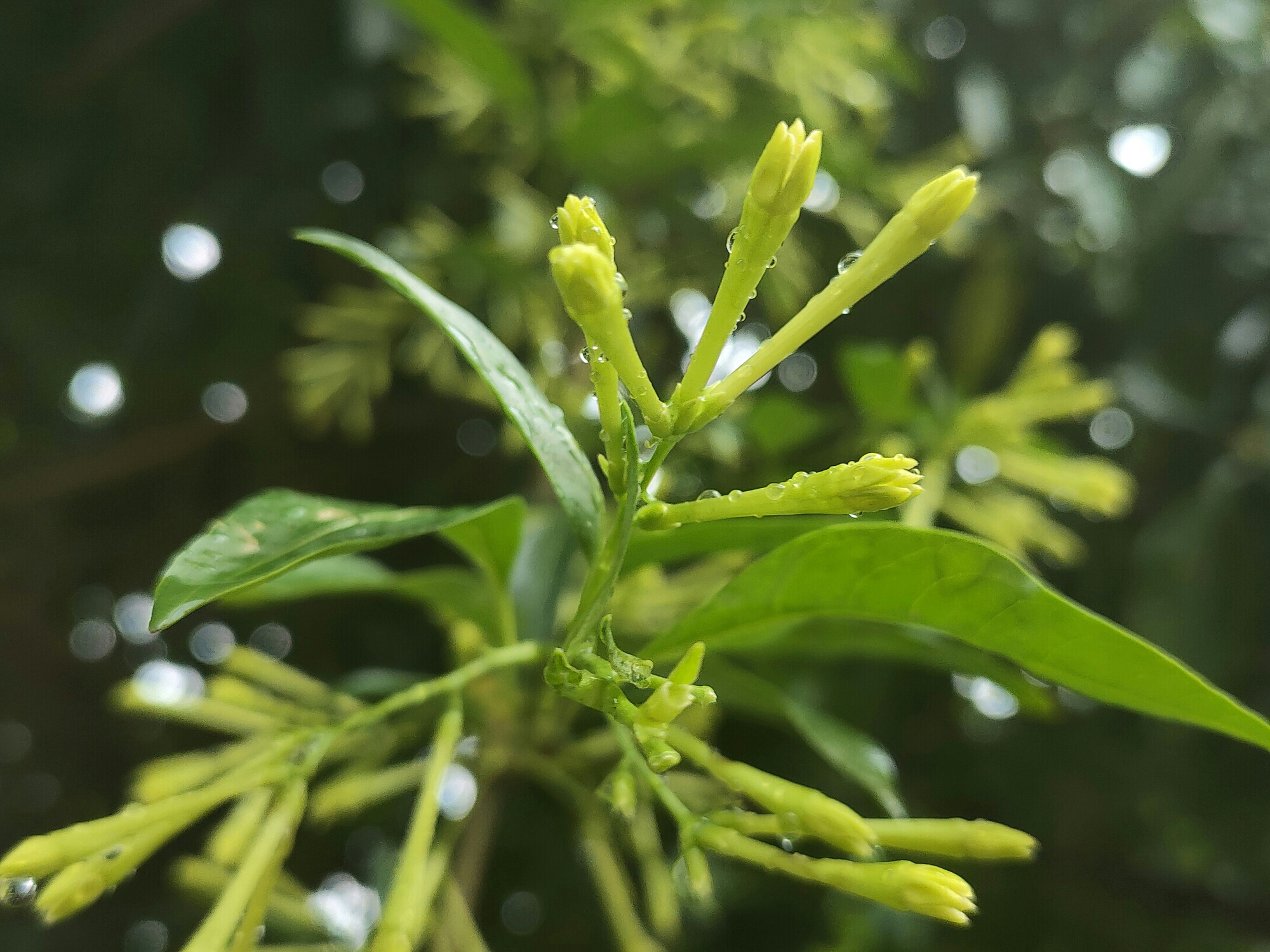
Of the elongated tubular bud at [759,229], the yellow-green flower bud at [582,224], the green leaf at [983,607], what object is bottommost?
the green leaf at [983,607]

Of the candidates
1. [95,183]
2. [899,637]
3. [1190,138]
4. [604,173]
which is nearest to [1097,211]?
[1190,138]

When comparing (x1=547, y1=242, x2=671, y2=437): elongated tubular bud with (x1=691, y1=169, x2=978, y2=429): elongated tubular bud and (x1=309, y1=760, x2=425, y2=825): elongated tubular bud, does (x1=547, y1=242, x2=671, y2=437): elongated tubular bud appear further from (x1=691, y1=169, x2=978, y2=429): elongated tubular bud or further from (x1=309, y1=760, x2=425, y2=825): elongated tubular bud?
(x1=309, y1=760, x2=425, y2=825): elongated tubular bud

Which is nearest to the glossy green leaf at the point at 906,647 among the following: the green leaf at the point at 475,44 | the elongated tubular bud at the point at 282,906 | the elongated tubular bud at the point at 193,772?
the elongated tubular bud at the point at 193,772

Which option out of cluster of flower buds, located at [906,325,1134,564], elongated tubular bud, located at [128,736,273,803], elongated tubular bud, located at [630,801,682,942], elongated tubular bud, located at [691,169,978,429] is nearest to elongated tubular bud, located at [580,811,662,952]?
elongated tubular bud, located at [630,801,682,942]

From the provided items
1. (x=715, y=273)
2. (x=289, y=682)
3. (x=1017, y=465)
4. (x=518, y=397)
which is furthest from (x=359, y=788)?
(x=715, y=273)

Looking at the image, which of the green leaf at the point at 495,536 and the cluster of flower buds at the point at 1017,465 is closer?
the green leaf at the point at 495,536

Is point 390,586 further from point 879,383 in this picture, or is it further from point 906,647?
point 879,383

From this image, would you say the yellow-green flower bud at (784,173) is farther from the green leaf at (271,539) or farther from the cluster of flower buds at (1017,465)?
the cluster of flower buds at (1017,465)
